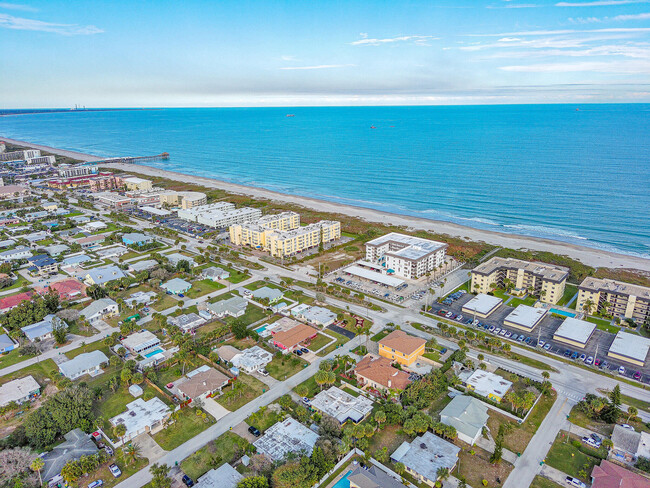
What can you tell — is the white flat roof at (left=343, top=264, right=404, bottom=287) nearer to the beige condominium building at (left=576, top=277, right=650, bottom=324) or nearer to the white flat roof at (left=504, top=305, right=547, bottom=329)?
the white flat roof at (left=504, top=305, right=547, bottom=329)

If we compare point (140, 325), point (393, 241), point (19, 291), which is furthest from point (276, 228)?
point (19, 291)

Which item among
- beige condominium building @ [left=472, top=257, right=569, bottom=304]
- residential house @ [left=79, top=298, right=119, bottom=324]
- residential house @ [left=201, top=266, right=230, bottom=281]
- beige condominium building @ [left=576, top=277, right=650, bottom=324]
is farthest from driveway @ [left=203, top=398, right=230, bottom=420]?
beige condominium building @ [left=576, top=277, right=650, bottom=324]

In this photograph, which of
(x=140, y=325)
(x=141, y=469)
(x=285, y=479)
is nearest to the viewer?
(x=285, y=479)

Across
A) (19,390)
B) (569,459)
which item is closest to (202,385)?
(19,390)

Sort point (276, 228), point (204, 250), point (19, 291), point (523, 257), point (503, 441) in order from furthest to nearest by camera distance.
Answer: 1. point (276, 228)
2. point (204, 250)
3. point (523, 257)
4. point (19, 291)
5. point (503, 441)

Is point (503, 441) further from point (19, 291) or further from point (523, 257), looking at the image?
point (19, 291)

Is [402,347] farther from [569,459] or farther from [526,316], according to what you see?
[526,316]
